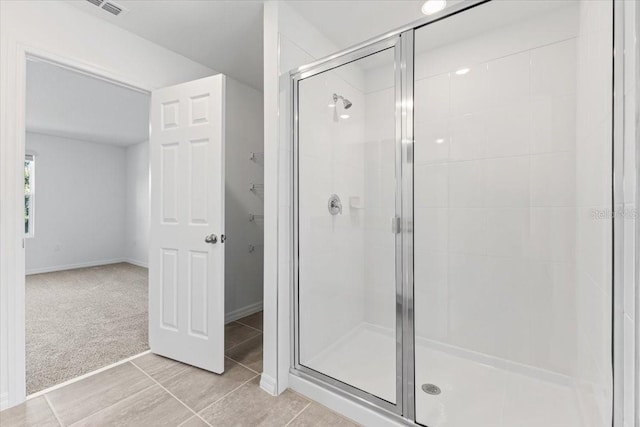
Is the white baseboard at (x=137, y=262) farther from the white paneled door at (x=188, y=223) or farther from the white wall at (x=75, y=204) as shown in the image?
the white paneled door at (x=188, y=223)

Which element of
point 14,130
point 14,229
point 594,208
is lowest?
point 14,229

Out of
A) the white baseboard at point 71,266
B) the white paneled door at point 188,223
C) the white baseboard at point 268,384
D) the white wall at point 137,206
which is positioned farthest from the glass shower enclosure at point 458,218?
the white baseboard at point 71,266

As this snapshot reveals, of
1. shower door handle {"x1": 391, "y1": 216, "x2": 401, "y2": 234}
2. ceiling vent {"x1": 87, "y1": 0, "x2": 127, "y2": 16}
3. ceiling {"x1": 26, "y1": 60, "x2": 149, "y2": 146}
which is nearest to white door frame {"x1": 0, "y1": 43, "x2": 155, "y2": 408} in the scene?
ceiling vent {"x1": 87, "y1": 0, "x2": 127, "y2": 16}

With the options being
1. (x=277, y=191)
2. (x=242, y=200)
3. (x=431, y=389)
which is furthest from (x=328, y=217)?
(x=242, y=200)

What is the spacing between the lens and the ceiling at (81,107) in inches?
125

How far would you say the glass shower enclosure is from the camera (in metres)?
1.52

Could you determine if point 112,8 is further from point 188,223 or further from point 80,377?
point 80,377

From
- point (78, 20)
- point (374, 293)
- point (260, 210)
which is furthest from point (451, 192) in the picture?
point (78, 20)

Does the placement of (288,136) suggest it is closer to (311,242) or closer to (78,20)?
(311,242)

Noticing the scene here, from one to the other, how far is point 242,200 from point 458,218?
7.24 ft

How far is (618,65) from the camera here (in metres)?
0.91

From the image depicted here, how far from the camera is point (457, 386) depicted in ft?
5.69

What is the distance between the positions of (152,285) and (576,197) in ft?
9.67

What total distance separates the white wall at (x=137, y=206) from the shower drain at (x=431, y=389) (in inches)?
231
